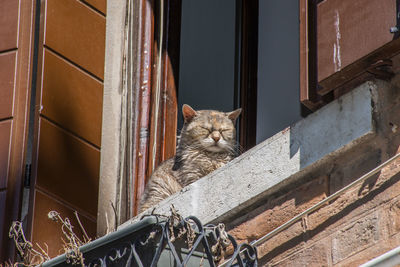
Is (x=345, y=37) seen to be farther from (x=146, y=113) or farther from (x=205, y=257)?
(x=146, y=113)

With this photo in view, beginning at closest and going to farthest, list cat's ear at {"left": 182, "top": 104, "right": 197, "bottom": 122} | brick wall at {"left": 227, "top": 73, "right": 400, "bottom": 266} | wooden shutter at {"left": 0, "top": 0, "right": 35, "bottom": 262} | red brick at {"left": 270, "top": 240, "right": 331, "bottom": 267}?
brick wall at {"left": 227, "top": 73, "right": 400, "bottom": 266}, red brick at {"left": 270, "top": 240, "right": 331, "bottom": 267}, wooden shutter at {"left": 0, "top": 0, "right": 35, "bottom": 262}, cat's ear at {"left": 182, "top": 104, "right": 197, "bottom": 122}

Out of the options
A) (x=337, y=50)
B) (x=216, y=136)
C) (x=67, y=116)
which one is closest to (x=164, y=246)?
(x=337, y=50)

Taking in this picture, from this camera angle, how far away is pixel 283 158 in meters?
3.57

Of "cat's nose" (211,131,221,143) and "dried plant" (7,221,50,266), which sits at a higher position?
"cat's nose" (211,131,221,143)

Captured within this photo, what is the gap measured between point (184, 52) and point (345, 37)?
2.15 metres

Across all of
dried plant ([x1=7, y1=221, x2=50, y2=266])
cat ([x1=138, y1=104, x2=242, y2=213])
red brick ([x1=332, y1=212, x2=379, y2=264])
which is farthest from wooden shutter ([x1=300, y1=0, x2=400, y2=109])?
cat ([x1=138, y1=104, x2=242, y2=213])

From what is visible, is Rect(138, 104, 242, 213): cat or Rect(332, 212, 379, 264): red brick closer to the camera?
Rect(332, 212, 379, 264): red brick

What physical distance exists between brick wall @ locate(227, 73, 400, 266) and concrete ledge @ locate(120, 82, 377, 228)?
0.04 metres

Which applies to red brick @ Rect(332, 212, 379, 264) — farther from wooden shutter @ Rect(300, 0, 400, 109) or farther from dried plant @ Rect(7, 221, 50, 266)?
dried plant @ Rect(7, 221, 50, 266)

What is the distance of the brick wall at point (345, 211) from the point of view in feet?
10.4

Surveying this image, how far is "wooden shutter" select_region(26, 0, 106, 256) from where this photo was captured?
14.5ft

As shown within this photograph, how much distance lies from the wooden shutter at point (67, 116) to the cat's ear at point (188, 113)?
769mm

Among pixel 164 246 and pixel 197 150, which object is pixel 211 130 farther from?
pixel 164 246

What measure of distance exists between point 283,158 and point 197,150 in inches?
77.0
